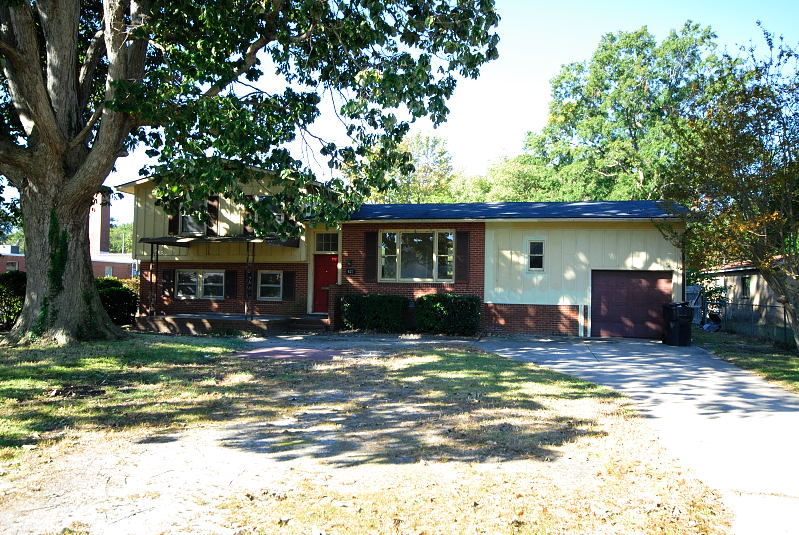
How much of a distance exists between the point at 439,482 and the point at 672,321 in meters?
13.1

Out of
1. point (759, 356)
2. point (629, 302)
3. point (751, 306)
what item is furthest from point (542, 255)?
point (751, 306)

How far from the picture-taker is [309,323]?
1961 cm

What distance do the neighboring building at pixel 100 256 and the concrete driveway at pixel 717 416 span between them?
38191mm

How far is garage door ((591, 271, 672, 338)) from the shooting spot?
58.3ft

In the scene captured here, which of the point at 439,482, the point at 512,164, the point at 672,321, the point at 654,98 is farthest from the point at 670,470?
the point at 512,164

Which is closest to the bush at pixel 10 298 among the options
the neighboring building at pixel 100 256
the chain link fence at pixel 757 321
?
the chain link fence at pixel 757 321

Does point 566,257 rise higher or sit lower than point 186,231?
lower

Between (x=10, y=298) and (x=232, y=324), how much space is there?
22.3 feet

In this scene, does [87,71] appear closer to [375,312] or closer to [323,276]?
[323,276]

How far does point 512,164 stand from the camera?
146ft

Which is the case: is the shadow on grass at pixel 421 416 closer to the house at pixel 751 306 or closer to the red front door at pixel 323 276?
the house at pixel 751 306

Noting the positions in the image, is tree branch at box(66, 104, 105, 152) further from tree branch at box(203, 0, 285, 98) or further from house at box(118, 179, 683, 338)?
house at box(118, 179, 683, 338)

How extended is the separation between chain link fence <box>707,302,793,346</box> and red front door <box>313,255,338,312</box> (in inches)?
523

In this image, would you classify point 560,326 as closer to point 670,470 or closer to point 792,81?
point 792,81
